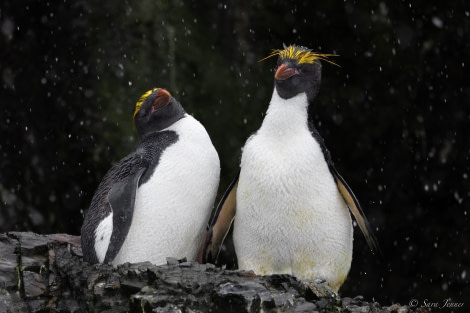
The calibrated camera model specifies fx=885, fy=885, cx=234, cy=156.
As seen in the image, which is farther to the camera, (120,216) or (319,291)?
(120,216)

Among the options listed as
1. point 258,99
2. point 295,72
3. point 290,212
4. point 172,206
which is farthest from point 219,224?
point 258,99

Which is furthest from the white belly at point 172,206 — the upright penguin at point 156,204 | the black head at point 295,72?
the black head at point 295,72

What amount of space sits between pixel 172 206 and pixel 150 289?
593 mm

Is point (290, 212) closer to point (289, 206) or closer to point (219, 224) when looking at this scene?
point (289, 206)

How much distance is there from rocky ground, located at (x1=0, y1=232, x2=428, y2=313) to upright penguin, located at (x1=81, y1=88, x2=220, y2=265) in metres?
0.18

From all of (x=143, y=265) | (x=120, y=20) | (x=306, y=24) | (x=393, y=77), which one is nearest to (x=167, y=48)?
(x=120, y=20)

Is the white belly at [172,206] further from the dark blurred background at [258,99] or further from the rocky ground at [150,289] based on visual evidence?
the dark blurred background at [258,99]

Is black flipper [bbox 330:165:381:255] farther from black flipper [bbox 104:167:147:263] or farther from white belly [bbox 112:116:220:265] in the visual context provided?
black flipper [bbox 104:167:147:263]

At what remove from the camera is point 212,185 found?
3928 millimetres

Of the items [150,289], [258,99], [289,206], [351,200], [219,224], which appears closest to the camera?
[150,289]

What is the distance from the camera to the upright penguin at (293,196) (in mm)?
3760

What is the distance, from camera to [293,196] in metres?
3.75

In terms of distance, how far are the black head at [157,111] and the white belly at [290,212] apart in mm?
436

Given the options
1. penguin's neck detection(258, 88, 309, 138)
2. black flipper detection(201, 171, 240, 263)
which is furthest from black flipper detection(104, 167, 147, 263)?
penguin's neck detection(258, 88, 309, 138)
